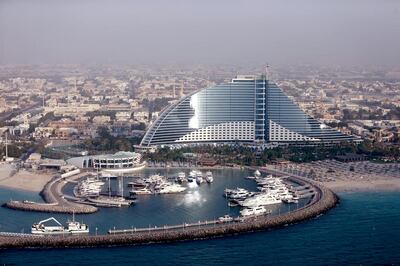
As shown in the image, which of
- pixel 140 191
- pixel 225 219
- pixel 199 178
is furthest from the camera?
pixel 199 178

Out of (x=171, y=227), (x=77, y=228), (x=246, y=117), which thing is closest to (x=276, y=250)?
(x=171, y=227)

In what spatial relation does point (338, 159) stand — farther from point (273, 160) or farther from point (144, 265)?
point (144, 265)

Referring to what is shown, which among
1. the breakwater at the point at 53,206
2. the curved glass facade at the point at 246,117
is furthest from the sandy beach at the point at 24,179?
the curved glass facade at the point at 246,117

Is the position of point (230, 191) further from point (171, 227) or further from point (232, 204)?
point (171, 227)

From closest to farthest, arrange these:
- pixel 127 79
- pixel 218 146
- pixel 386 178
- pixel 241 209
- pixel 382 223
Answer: pixel 382 223, pixel 241 209, pixel 386 178, pixel 218 146, pixel 127 79

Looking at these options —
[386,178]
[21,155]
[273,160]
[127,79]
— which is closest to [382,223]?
[386,178]

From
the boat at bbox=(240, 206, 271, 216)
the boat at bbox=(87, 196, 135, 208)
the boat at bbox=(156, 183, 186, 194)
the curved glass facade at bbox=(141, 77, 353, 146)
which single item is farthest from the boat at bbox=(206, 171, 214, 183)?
the curved glass facade at bbox=(141, 77, 353, 146)
